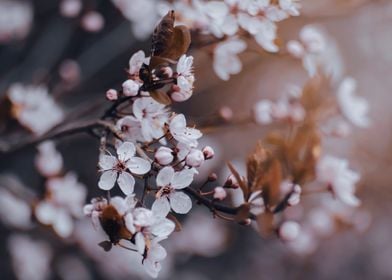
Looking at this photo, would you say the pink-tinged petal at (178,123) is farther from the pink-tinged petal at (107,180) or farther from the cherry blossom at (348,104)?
the cherry blossom at (348,104)

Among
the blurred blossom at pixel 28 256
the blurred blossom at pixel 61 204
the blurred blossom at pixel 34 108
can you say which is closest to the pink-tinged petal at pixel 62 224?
the blurred blossom at pixel 61 204

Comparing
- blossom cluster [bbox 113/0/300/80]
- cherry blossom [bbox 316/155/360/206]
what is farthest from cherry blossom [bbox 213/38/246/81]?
cherry blossom [bbox 316/155/360/206]

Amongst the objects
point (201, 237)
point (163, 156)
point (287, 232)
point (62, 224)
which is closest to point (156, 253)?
point (163, 156)

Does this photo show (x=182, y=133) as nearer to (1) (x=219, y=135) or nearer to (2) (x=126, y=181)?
(2) (x=126, y=181)

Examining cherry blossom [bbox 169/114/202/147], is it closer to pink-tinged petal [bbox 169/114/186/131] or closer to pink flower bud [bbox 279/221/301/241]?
pink-tinged petal [bbox 169/114/186/131]

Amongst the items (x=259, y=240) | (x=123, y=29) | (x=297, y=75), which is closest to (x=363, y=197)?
(x=259, y=240)

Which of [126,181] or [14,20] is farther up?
[126,181]

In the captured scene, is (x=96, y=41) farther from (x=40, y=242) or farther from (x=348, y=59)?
(x=348, y=59)
